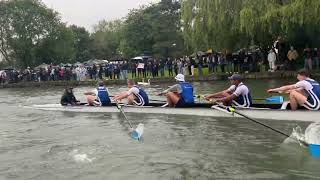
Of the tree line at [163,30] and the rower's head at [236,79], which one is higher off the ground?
the tree line at [163,30]

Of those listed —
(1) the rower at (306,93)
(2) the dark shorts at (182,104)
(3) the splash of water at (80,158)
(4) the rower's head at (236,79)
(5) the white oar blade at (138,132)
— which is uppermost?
(4) the rower's head at (236,79)

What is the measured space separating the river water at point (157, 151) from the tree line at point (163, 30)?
14.8m

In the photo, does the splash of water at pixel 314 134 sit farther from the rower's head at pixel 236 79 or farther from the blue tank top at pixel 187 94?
the blue tank top at pixel 187 94

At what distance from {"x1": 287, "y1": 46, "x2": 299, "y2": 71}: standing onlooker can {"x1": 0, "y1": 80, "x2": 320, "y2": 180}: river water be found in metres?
17.3

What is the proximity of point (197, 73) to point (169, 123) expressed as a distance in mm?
20161

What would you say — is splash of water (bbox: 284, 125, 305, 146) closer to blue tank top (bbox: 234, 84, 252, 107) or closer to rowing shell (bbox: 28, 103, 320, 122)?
rowing shell (bbox: 28, 103, 320, 122)

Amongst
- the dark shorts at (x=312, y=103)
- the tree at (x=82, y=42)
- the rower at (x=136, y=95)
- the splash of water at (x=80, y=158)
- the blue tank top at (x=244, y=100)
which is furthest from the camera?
the tree at (x=82, y=42)

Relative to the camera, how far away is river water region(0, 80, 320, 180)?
10.7 m

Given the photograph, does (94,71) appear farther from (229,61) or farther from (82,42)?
(82,42)

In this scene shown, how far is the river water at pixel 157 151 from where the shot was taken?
1074cm

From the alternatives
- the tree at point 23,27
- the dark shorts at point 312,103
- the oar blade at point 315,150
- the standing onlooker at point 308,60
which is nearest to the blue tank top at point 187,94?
the dark shorts at point 312,103

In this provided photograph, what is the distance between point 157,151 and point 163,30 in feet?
162

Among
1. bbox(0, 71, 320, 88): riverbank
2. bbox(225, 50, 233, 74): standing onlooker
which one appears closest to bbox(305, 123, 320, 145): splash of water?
bbox(0, 71, 320, 88): riverbank

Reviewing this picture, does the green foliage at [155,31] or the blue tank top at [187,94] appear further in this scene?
the green foliage at [155,31]
